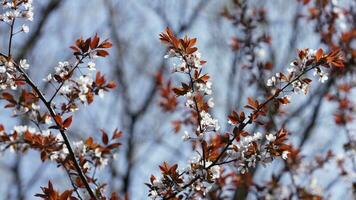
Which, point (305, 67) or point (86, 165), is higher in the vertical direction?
point (305, 67)

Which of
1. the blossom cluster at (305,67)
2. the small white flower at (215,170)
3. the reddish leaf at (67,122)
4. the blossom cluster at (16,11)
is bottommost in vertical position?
the small white flower at (215,170)

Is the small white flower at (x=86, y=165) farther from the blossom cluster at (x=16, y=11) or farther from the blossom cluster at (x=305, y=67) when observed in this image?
the blossom cluster at (x=305, y=67)

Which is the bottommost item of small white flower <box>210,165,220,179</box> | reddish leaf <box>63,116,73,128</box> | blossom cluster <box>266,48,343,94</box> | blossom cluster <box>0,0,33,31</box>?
small white flower <box>210,165,220,179</box>

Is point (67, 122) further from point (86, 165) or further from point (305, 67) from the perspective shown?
point (305, 67)

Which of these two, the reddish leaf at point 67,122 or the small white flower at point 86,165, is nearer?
the reddish leaf at point 67,122

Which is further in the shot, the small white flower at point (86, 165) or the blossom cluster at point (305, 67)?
the small white flower at point (86, 165)

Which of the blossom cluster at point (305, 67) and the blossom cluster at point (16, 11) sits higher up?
the blossom cluster at point (16, 11)

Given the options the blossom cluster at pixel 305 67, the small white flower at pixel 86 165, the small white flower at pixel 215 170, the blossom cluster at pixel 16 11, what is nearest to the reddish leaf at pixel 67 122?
the small white flower at pixel 86 165

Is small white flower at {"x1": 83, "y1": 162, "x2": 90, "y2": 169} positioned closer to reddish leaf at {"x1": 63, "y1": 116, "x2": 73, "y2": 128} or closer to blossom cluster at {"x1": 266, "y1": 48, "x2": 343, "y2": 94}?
reddish leaf at {"x1": 63, "y1": 116, "x2": 73, "y2": 128}

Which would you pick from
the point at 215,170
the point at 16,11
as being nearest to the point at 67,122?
the point at 16,11

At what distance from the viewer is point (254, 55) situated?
15.4 ft

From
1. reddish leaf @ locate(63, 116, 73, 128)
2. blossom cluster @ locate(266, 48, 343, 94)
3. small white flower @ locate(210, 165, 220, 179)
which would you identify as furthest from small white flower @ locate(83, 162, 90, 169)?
blossom cluster @ locate(266, 48, 343, 94)

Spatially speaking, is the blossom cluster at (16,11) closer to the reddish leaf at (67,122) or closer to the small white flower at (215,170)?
the reddish leaf at (67,122)

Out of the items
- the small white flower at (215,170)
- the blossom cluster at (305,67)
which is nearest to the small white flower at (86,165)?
the small white flower at (215,170)
